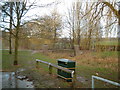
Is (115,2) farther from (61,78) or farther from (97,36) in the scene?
(61,78)

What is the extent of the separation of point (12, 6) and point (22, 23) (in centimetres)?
141

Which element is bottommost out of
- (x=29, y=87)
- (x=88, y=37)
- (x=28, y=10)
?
(x=29, y=87)

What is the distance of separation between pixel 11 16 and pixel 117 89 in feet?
26.1

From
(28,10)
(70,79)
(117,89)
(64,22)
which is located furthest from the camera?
(64,22)

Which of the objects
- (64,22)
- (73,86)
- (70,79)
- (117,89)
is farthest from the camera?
(64,22)

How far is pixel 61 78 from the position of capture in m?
5.22

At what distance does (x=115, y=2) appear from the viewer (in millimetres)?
4551

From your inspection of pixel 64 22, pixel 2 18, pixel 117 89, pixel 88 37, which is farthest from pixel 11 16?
pixel 64 22

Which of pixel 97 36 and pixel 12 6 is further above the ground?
pixel 12 6

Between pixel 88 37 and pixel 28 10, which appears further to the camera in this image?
pixel 28 10

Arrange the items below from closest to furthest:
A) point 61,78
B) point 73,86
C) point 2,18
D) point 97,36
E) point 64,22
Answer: point 73,86, point 61,78, point 97,36, point 2,18, point 64,22

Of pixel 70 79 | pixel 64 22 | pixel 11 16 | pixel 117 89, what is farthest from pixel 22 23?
pixel 64 22

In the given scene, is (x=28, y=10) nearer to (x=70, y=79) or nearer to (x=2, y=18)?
(x=2, y=18)

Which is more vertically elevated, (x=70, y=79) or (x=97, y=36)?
(x=97, y=36)
